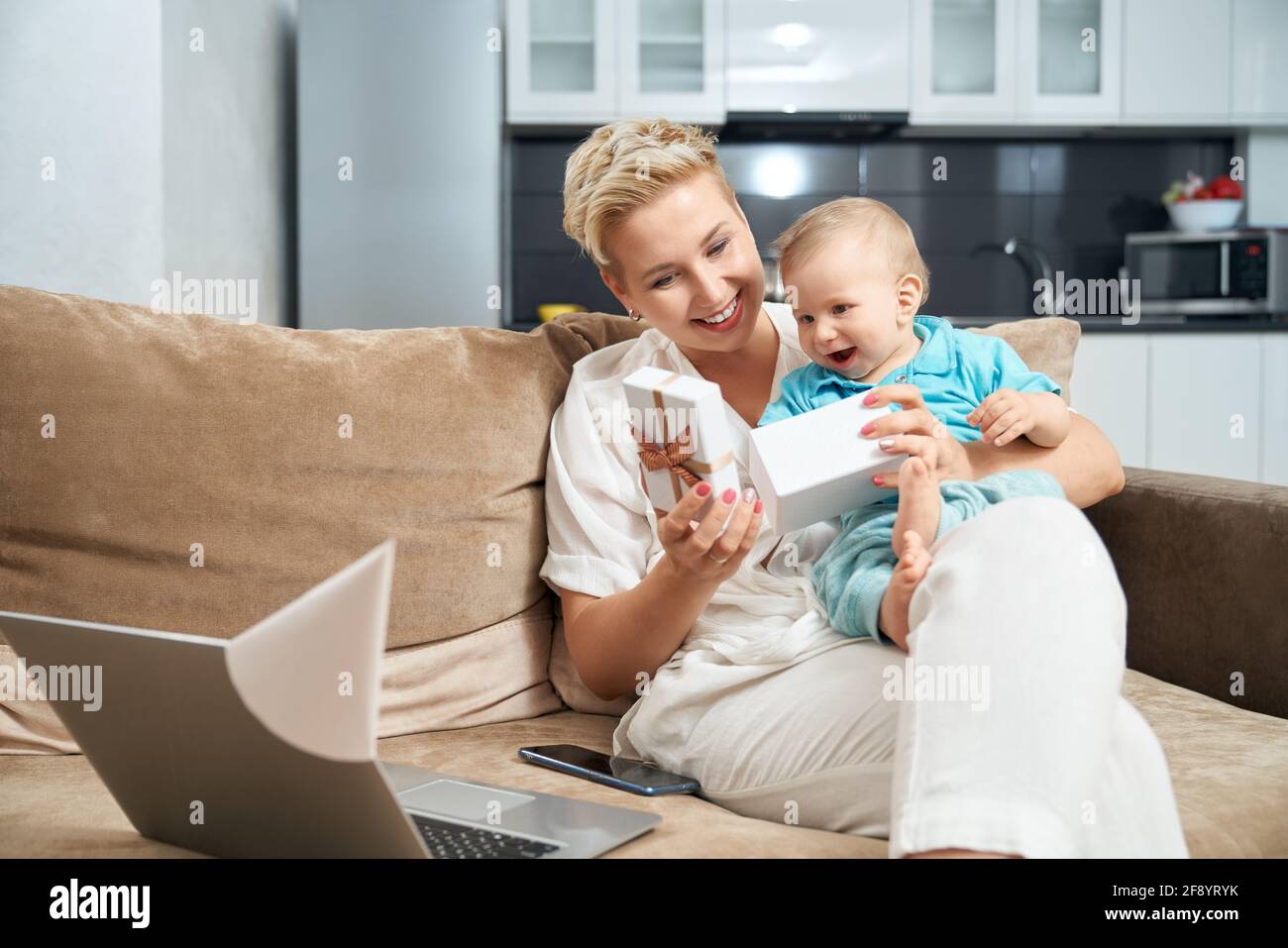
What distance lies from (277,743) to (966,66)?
148 inches

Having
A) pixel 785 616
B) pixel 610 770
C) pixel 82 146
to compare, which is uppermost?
pixel 82 146

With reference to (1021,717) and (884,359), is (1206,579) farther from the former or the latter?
(1021,717)

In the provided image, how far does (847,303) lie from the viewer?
1.31 m

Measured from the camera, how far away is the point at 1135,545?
156 cm

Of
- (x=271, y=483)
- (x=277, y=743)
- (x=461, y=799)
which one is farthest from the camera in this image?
(x=271, y=483)

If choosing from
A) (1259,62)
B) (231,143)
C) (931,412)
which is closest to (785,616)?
(931,412)

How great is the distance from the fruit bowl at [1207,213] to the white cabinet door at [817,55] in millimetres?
1035

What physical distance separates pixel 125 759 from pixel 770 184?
11.8 ft

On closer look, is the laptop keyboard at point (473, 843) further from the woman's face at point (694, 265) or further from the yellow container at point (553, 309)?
the yellow container at point (553, 309)

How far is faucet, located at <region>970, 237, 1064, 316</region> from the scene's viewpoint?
4035mm

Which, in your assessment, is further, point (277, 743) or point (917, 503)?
point (917, 503)

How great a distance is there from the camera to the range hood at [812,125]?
3.80 m

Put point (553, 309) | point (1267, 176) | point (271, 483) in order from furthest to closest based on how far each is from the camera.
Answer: point (1267, 176) → point (553, 309) → point (271, 483)

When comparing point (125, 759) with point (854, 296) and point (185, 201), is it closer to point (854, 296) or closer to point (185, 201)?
point (854, 296)
